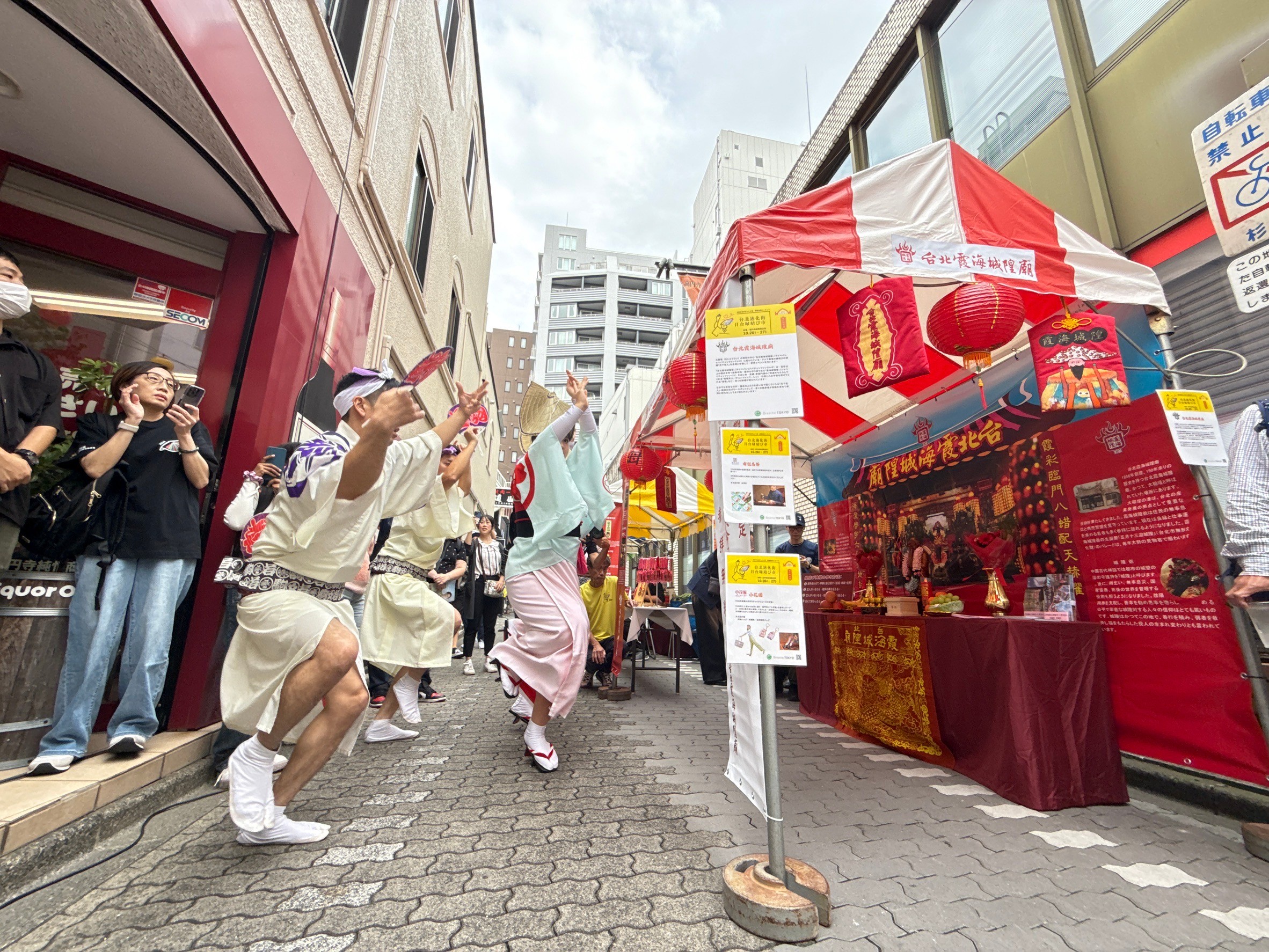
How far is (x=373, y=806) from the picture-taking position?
2.61m

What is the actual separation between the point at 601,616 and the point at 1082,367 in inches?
195


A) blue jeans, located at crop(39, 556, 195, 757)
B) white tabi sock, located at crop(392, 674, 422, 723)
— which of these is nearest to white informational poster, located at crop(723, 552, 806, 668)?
blue jeans, located at crop(39, 556, 195, 757)

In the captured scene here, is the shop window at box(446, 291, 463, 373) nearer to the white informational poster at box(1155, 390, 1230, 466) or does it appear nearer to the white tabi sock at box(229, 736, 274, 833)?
the white tabi sock at box(229, 736, 274, 833)

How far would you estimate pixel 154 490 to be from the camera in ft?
8.94

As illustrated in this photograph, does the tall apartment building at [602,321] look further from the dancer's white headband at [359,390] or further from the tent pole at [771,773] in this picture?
the tent pole at [771,773]

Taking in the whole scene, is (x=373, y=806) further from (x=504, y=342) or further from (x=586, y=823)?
(x=504, y=342)

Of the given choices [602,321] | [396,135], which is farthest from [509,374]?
[396,135]

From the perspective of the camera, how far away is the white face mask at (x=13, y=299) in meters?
2.34

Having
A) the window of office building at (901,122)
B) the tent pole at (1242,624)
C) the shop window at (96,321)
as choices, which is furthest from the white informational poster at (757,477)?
the window of office building at (901,122)

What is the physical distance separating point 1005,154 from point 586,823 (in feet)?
22.6

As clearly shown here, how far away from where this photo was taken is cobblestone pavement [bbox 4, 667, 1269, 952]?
1658 millimetres

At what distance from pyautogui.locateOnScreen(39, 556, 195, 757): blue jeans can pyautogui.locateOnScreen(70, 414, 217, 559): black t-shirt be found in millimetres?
71

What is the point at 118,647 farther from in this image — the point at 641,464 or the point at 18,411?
the point at 641,464

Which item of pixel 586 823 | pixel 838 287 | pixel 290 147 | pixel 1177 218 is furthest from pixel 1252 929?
pixel 290 147
